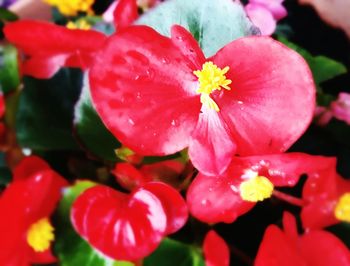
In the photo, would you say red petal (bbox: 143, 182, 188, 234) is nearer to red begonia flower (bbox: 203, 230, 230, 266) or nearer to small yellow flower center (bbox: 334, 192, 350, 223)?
red begonia flower (bbox: 203, 230, 230, 266)

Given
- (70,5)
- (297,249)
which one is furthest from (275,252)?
(70,5)

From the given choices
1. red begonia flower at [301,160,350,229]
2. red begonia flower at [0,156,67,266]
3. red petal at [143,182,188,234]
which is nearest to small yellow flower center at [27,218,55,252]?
red begonia flower at [0,156,67,266]

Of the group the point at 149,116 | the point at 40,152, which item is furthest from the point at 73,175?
the point at 149,116

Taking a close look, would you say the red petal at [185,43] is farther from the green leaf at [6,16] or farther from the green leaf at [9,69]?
the green leaf at [6,16]

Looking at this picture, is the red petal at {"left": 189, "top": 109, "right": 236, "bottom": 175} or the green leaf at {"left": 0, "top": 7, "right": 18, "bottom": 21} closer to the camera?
the red petal at {"left": 189, "top": 109, "right": 236, "bottom": 175}

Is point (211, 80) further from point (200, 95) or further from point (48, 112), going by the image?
point (48, 112)

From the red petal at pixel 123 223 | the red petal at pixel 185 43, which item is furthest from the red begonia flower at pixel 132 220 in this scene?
the red petal at pixel 185 43
